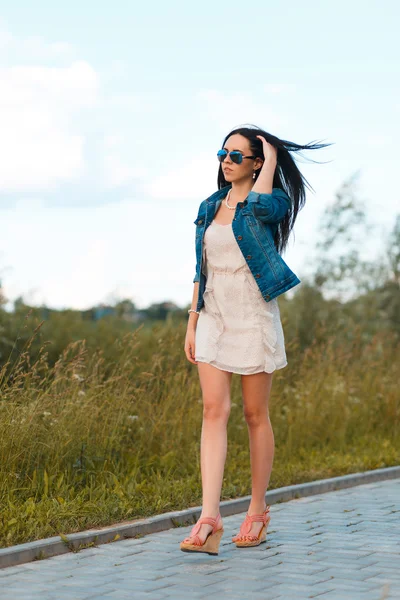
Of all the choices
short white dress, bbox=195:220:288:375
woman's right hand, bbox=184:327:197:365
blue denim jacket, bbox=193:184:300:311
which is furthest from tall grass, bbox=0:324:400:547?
blue denim jacket, bbox=193:184:300:311

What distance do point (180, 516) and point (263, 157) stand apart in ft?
7.62

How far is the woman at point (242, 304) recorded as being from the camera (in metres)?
5.38

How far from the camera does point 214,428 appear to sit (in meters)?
5.35

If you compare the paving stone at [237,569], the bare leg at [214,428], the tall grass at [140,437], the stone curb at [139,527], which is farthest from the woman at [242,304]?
the tall grass at [140,437]

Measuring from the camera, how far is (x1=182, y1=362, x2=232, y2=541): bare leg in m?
5.26

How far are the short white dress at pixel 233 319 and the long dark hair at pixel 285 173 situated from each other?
0.39 metres

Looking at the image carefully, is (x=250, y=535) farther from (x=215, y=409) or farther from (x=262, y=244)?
(x=262, y=244)

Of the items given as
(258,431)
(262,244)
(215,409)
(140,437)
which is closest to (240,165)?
(262,244)

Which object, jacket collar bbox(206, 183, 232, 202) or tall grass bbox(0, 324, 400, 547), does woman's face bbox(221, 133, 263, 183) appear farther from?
tall grass bbox(0, 324, 400, 547)

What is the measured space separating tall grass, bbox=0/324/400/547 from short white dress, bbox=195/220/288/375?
1341mm

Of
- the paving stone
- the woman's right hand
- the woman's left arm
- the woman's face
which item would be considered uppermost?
the woman's face

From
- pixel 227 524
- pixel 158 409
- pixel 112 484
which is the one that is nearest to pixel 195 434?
pixel 158 409

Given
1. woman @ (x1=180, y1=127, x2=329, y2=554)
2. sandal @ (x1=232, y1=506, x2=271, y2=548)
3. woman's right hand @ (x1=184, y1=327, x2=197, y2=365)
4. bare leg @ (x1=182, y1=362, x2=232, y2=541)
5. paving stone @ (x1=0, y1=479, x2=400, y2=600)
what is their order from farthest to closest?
woman's right hand @ (x1=184, y1=327, x2=197, y2=365) → sandal @ (x1=232, y1=506, x2=271, y2=548) → woman @ (x1=180, y1=127, x2=329, y2=554) → bare leg @ (x1=182, y1=362, x2=232, y2=541) → paving stone @ (x1=0, y1=479, x2=400, y2=600)

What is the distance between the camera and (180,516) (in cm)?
625
